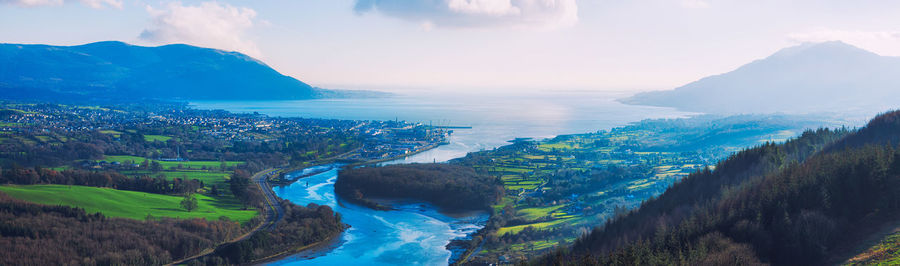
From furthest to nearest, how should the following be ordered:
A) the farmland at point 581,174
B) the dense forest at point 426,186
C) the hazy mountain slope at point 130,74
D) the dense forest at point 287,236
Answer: the hazy mountain slope at point 130,74 → the dense forest at point 426,186 → the farmland at point 581,174 → the dense forest at point 287,236

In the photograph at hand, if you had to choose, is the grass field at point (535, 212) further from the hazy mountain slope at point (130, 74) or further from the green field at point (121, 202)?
the hazy mountain slope at point (130, 74)

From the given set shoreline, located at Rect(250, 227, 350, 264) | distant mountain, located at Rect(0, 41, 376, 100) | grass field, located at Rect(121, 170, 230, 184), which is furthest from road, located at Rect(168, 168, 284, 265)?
distant mountain, located at Rect(0, 41, 376, 100)

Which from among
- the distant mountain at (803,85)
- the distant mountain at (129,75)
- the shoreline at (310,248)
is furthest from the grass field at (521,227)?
the distant mountain at (129,75)

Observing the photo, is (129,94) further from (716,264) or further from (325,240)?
(716,264)

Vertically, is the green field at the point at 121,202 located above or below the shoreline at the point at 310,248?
above

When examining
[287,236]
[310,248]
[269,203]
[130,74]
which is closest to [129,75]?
[130,74]

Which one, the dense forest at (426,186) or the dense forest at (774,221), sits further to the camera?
the dense forest at (426,186)

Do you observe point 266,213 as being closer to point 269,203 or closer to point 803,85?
point 269,203
